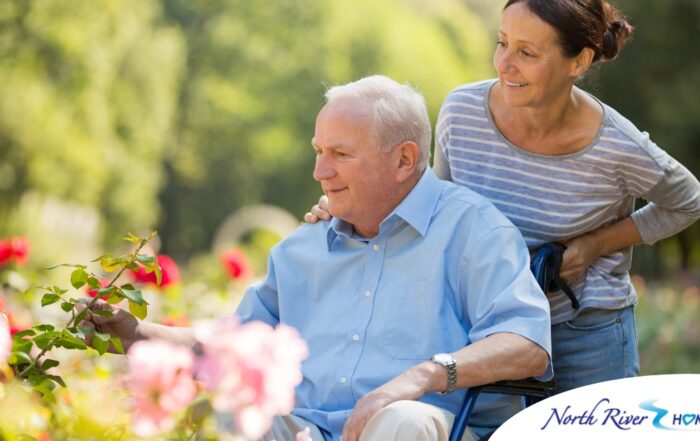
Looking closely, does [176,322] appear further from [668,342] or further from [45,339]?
[668,342]

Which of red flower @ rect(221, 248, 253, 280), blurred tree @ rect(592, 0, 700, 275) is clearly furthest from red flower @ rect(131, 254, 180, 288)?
blurred tree @ rect(592, 0, 700, 275)

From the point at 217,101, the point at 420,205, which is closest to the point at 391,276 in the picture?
the point at 420,205

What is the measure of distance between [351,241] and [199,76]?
27630 mm

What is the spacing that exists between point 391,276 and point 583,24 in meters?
0.79

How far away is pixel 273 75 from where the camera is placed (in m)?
30.5

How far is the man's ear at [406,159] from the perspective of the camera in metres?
Answer: 2.80

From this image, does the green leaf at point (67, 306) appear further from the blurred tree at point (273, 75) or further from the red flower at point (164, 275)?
the blurred tree at point (273, 75)

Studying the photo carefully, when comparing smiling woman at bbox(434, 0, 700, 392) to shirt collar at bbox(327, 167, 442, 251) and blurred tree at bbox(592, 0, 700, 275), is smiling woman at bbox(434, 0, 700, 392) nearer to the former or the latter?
→ shirt collar at bbox(327, 167, 442, 251)

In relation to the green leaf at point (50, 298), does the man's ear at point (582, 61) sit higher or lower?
higher

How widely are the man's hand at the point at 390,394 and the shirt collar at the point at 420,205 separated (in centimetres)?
42

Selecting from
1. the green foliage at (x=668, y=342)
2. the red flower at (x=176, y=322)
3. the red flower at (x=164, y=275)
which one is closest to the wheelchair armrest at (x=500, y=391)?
the red flower at (x=176, y=322)

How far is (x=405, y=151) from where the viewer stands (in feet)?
9.20

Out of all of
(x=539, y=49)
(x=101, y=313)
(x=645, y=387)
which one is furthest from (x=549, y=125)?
(x=101, y=313)

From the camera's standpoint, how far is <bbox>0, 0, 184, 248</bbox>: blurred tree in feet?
58.4
